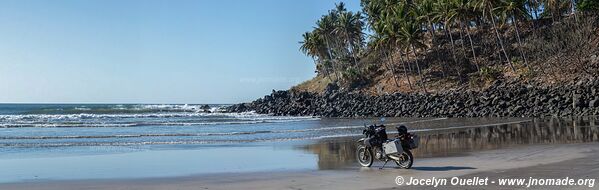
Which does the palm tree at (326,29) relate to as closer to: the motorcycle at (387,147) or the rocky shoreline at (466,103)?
the rocky shoreline at (466,103)

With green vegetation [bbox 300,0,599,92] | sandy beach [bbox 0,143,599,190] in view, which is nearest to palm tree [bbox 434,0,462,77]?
green vegetation [bbox 300,0,599,92]

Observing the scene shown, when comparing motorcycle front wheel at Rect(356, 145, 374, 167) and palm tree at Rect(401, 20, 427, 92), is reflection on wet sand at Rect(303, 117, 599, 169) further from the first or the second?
palm tree at Rect(401, 20, 427, 92)

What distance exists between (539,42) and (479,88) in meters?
7.20

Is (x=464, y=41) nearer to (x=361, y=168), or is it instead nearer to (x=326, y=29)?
(x=326, y=29)

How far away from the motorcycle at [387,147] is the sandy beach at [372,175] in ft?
0.85

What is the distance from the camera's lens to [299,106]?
6319 cm

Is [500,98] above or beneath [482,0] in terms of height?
beneath

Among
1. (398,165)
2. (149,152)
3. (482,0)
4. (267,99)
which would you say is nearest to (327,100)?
(267,99)

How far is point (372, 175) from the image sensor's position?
1265cm

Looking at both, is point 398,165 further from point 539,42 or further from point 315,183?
point 539,42

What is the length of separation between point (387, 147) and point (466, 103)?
33305 millimetres

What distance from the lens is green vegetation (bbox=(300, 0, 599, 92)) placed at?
160 ft

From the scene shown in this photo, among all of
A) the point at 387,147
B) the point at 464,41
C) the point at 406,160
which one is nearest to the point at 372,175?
the point at 406,160

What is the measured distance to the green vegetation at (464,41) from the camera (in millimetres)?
48781
